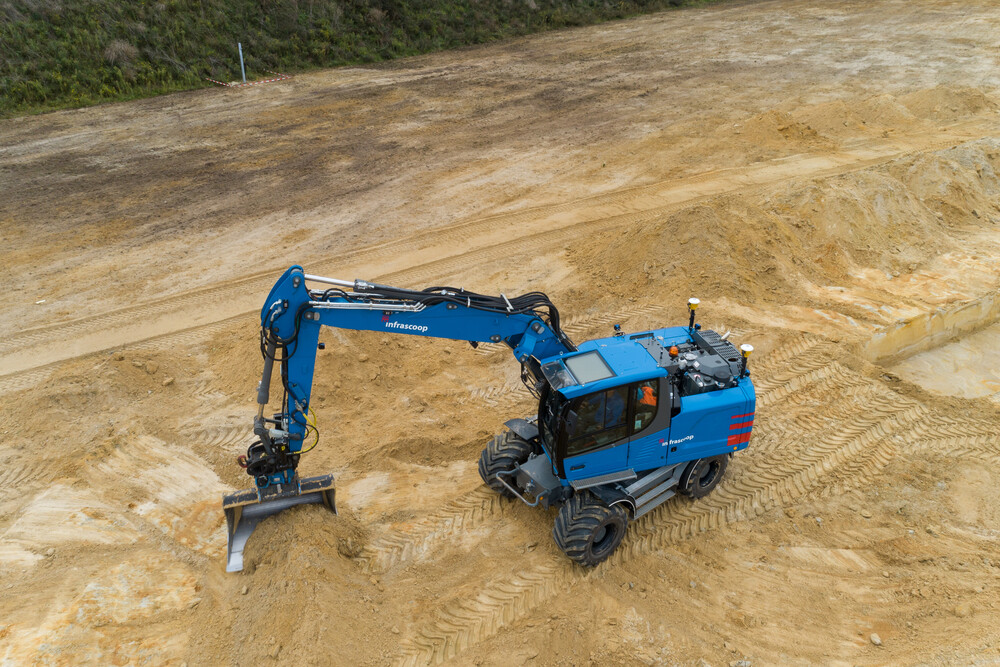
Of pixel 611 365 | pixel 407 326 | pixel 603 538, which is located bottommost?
pixel 603 538

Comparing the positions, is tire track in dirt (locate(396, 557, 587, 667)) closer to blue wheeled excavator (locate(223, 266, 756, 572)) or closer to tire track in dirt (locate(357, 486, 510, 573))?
blue wheeled excavator (locate(223, 266, 756, 572))

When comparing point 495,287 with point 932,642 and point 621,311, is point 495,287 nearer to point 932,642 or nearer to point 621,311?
point 621,311

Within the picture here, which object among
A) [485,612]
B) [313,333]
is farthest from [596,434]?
[313,333]

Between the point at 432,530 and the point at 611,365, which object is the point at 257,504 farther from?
the point at 611,365

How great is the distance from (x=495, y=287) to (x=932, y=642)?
9.16 metres

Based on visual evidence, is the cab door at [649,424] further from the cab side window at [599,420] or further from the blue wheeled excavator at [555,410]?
the cab side window at [599,420]

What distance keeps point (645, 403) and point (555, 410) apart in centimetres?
104

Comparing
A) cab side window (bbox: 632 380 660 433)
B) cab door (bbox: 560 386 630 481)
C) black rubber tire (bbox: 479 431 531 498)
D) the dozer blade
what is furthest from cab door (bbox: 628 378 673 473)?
the dozer blade

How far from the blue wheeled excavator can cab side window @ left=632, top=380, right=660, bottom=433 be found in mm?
16

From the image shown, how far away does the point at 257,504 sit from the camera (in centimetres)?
834

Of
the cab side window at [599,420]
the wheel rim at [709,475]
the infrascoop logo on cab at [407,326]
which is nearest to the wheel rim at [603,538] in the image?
the cab side window at [599,420]

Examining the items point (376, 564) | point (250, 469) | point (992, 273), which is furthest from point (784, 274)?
point (250, 469)

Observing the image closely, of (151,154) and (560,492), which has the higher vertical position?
(151,154)

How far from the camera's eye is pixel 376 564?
28.0 ft
